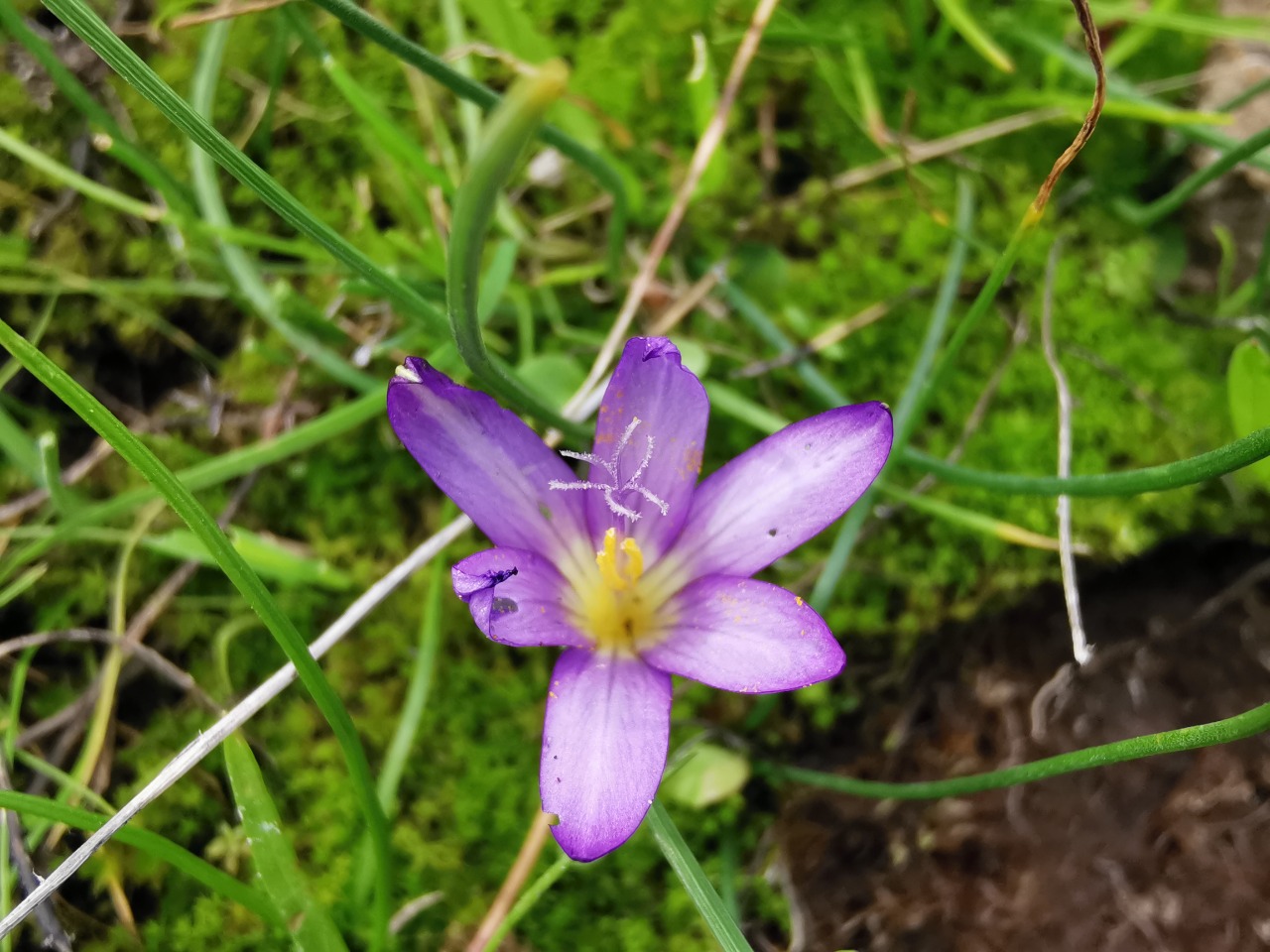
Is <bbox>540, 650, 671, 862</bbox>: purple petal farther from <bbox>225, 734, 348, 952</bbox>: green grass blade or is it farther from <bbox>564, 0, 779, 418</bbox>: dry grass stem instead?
<bbox>564, 0, 779, 418</bbox>: dry grass stem

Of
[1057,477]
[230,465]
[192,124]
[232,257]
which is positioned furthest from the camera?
[232,257]

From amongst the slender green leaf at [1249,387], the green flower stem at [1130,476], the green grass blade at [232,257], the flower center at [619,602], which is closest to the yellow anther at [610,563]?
the flower center at [619,602]

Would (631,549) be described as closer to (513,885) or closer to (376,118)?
(513,885)

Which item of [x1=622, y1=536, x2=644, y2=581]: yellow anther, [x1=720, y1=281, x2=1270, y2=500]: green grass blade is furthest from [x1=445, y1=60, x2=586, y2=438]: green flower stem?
[x1=720, y1=281, x2=1270, y2=500]: green grass blade

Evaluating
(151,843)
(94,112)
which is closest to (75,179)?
(94,112)

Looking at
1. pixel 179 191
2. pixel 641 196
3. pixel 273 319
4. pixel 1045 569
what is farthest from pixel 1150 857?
pixel 179 191

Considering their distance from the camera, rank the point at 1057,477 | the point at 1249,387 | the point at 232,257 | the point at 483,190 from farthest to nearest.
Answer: the point at 232,257
the point at 1249,387
the point at 1057,477
the point at 483,190

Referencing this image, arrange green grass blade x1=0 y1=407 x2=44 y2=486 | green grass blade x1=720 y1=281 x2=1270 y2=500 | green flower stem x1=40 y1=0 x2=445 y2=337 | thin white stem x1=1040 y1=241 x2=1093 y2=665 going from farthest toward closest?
green grass blade x1=0 y1=407 x2=44 y2=486, thin white stem x1=1040 y1=241 x2=1093 y2=665, green grass blade x1=720 y1=281 x2=1270 y2=500, green flower stem x1=40 y1=0 x2=445 y2=337
